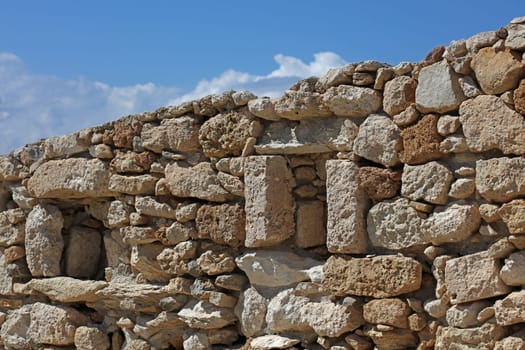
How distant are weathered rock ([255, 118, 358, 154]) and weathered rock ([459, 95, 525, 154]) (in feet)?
2.44

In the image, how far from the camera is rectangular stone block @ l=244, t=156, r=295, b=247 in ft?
14.9

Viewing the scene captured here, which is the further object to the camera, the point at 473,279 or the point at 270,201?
the point at 270,201

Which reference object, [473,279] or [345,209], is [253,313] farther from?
[473,279]

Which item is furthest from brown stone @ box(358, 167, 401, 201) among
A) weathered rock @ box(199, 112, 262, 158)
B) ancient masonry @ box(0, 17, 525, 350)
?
weathered rock @ box(199, 112, 262, 158)

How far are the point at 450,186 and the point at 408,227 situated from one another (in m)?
0.34

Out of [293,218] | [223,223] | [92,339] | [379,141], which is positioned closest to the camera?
[379,141]

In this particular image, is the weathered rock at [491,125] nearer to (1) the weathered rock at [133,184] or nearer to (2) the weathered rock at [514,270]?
(2) the weathered rock at [514,270]

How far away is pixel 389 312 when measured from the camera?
401cm

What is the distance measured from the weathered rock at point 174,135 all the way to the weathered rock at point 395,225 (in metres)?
1.50

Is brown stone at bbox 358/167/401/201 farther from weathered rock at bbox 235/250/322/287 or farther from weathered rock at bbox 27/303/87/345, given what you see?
weathered rock at bbox 27/303/87/345

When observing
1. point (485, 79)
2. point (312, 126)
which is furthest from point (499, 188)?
point (312, 126)

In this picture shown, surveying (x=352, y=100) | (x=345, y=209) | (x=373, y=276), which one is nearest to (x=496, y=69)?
(x=352, y=100)

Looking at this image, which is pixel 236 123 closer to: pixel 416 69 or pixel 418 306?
pixel 416 69

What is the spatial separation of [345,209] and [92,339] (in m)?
2.48
